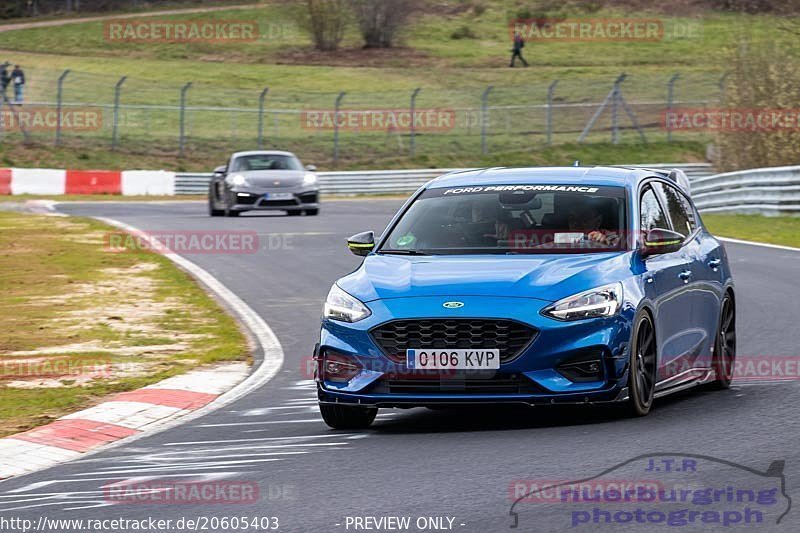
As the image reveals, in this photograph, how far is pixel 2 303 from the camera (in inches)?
660

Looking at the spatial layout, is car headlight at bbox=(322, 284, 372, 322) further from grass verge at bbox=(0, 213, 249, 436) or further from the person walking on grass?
the person walking on grass

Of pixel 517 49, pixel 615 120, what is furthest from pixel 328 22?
pixel 615 120

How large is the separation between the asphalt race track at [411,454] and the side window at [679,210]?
45.1 inches

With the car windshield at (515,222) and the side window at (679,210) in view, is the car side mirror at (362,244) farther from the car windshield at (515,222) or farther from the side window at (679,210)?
the side window at (679,210)

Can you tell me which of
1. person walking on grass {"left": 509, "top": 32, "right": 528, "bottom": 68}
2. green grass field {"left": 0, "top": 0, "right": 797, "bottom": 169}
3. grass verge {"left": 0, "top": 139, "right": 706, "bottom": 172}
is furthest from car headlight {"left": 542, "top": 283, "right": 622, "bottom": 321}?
person walking on grass {"left": 509, "top": 32, "right": 528, "bottom": 68}

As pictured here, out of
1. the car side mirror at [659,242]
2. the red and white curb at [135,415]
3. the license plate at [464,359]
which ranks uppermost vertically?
the car side mirror at [659,242]

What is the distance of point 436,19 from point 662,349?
249 ft

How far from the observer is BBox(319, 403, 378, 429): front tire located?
897 centimetres

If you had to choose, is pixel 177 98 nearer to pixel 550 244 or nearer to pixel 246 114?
pixel 246 114

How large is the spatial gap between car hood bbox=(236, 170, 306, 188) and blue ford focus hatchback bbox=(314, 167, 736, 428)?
20150mm

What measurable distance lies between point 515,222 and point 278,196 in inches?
827

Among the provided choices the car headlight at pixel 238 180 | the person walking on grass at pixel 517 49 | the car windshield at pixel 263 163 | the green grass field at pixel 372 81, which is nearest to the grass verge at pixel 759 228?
the car windshield at pixel 263 163

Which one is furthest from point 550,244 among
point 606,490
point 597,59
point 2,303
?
point 597,59

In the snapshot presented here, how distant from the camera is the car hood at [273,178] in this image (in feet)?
99.5
